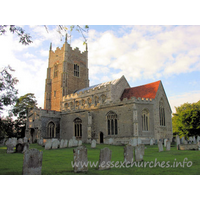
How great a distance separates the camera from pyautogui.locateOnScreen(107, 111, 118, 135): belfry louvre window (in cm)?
2169

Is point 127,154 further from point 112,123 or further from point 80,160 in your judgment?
point 112,123

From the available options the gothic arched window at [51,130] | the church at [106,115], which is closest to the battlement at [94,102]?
the church at [106,115]

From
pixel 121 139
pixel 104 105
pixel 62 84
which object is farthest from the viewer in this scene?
pixel 62 84

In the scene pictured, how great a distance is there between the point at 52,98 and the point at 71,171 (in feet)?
113

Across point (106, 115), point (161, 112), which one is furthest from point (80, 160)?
point (161, 112)

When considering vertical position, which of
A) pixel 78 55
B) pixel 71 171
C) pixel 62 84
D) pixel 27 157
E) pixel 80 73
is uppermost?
pixel 78 55

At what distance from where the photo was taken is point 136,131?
63.6 ft

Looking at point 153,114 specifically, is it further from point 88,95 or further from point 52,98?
point 52,98

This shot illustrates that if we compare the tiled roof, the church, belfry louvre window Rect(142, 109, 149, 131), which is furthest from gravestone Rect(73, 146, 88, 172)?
the tiled roof

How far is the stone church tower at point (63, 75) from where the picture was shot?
37.7 m

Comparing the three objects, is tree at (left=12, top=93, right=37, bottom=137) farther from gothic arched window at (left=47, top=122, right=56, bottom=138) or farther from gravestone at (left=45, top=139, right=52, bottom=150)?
gravestone at (left=45, top=139, right=52, bottom=150)

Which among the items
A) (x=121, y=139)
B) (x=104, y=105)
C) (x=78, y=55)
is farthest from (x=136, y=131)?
(x=78, y=55)

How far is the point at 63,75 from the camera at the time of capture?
37594 mm

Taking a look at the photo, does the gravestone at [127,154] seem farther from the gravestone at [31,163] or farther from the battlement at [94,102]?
the battlement at [94,102]
